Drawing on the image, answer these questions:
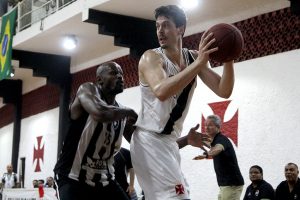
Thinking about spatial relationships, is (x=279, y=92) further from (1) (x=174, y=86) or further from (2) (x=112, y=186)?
(1) (x=174, y=86)

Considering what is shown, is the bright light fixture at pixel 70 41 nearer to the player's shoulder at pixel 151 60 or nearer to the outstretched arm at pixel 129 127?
the outstretched arm at pixel 129 127

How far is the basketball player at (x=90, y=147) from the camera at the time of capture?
423 cm

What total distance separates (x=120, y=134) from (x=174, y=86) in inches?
42.7

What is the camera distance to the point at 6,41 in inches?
564

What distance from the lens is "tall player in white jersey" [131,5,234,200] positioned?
3629 millimetres

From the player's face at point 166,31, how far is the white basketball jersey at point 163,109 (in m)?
0.08

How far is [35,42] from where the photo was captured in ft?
45.8

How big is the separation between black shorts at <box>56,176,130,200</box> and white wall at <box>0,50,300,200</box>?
5.00 meters

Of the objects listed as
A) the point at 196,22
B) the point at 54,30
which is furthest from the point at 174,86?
the point at 54,30

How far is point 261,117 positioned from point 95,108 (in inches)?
228

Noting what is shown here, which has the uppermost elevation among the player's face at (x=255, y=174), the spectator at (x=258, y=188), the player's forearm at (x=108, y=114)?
the player's forearm at (x=108, y=114)

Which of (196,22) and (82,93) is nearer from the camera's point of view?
(82,93)

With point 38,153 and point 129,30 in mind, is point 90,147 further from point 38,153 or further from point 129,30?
point 38,153

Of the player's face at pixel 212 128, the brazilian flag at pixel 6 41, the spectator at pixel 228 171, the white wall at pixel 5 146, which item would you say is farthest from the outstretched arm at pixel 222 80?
the white wall at pixel 5 146
